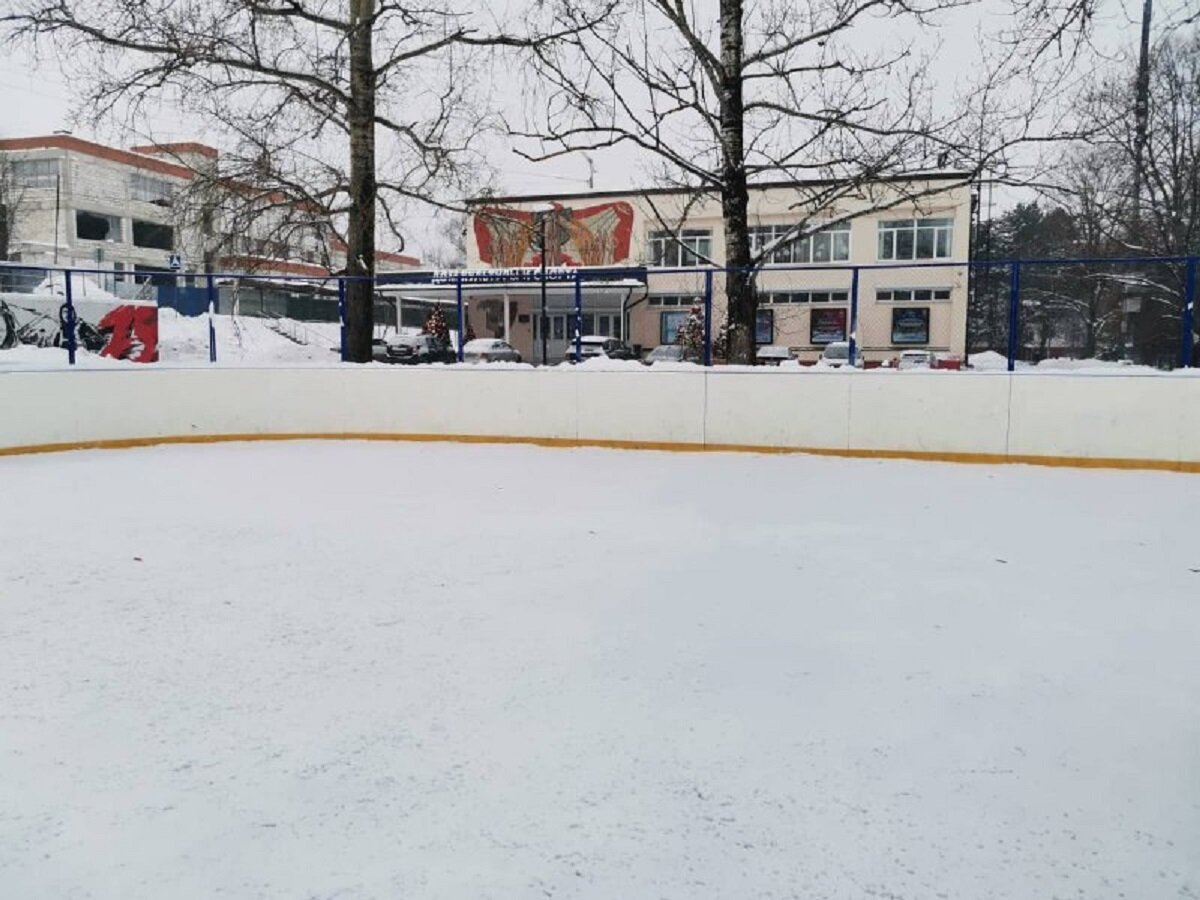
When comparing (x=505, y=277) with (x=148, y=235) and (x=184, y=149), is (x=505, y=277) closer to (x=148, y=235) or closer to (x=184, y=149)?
(x=184, y=149)

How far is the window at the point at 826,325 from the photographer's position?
77.4 feet

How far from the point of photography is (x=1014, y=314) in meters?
10.3

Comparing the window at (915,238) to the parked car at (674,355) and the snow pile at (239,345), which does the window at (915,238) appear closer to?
the parked car at (674,355)

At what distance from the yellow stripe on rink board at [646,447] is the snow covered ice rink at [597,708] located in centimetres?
300

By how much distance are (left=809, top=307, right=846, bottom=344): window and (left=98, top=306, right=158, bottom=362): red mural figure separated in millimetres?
16579

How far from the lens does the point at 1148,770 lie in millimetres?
2732

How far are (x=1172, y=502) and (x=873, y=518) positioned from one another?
2944 mm

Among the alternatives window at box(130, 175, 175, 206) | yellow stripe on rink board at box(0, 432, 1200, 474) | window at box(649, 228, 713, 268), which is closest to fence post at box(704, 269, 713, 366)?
yellow stripe on rink board at box(0, 432, 1200, 474)

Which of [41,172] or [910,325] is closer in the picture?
[910,325]

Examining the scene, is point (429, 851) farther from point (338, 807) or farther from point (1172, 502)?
point (1172, 502)

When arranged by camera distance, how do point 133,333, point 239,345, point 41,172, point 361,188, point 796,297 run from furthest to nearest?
point 41,172 → point 796,297 → point 361,188 → point 133,333 → point 239,345

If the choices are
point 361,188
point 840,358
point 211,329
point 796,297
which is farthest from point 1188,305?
point 796,297

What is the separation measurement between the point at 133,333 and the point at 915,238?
2966 cm

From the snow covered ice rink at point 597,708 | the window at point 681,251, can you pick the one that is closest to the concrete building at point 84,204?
the window at point 681,251
